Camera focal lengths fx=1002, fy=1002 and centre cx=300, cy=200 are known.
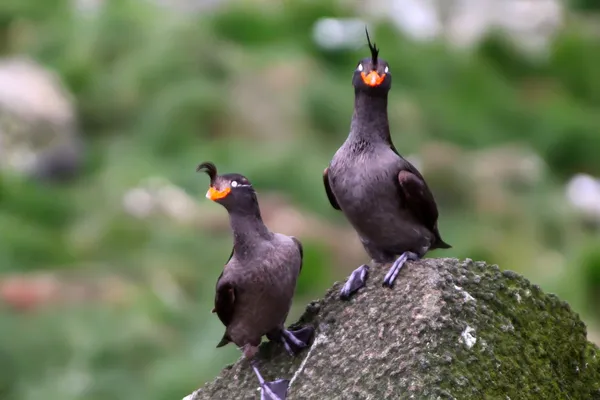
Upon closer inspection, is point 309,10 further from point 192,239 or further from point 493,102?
point 192,239

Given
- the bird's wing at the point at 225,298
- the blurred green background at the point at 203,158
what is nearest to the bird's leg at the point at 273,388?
the bird's wing at the point at 225,298

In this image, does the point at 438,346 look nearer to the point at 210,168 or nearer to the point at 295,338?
the point at 295,338

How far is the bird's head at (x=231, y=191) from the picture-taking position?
3529 mm

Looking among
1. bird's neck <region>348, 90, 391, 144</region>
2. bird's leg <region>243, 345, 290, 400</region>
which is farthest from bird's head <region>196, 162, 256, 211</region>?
bird's leg <region>243, 345, 290, 400</region>

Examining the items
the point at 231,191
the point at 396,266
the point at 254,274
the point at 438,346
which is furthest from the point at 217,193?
the point at 438,346

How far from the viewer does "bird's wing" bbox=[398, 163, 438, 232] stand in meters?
3.77

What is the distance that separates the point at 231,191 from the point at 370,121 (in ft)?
2.14

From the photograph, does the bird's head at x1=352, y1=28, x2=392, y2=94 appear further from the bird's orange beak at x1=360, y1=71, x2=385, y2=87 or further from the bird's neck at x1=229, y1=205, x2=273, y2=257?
the bird's neck at x1=229, y1=205, x2=273, y2=257

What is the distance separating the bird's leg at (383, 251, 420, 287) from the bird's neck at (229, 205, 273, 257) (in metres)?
0.48

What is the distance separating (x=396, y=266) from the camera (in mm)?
3703

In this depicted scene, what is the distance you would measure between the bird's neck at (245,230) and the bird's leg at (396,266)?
485 millimetres

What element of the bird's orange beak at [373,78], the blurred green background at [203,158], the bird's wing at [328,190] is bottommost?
the bird's wing at [328,190]

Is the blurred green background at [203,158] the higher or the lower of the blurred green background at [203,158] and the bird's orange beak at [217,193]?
the higher

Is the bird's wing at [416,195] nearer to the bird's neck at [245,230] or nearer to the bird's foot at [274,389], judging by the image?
the bird's neck at [245,230]
